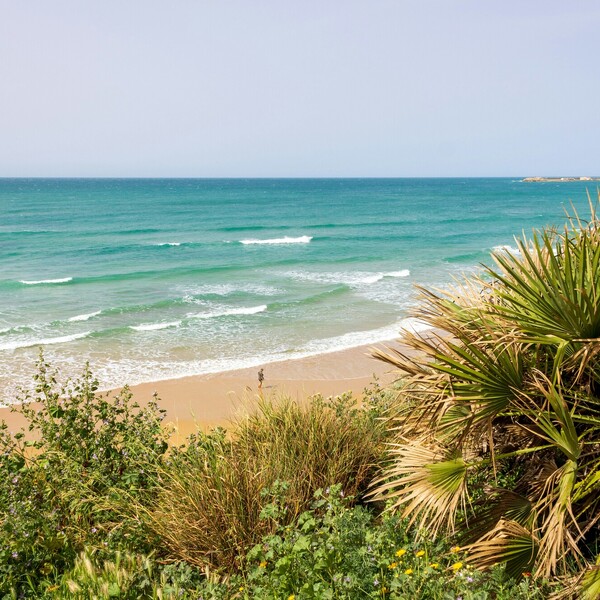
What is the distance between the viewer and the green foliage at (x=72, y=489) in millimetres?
4621

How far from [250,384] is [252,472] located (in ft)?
30.2

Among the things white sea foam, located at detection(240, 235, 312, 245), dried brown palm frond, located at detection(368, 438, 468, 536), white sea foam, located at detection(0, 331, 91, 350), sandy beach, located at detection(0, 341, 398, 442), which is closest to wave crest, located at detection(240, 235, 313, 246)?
white sea foam, located at detection(240, 235, 312, 245)

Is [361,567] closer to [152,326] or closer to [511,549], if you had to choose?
[511,549]

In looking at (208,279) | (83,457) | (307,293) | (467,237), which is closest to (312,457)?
(83,457)

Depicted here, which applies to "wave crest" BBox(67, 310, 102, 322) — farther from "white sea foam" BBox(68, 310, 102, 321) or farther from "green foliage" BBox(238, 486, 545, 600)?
"green foliage" BBox(238, 486, 545, 600)

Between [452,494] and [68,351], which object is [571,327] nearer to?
[452,494]

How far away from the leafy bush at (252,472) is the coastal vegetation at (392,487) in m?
→ 0.02

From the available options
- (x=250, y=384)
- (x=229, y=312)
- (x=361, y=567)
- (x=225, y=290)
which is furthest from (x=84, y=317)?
(x=361, y=567)

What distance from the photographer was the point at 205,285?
27.2m

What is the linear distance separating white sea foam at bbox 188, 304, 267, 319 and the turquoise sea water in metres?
0.07

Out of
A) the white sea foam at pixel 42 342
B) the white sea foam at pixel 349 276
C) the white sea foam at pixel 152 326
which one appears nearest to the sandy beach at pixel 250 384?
the white sea foam at pixel 42 342

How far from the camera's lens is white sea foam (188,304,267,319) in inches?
822

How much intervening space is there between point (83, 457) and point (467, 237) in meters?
43.0

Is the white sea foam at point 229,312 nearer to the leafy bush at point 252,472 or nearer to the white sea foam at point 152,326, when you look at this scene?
the white sea foam at point 152,326
